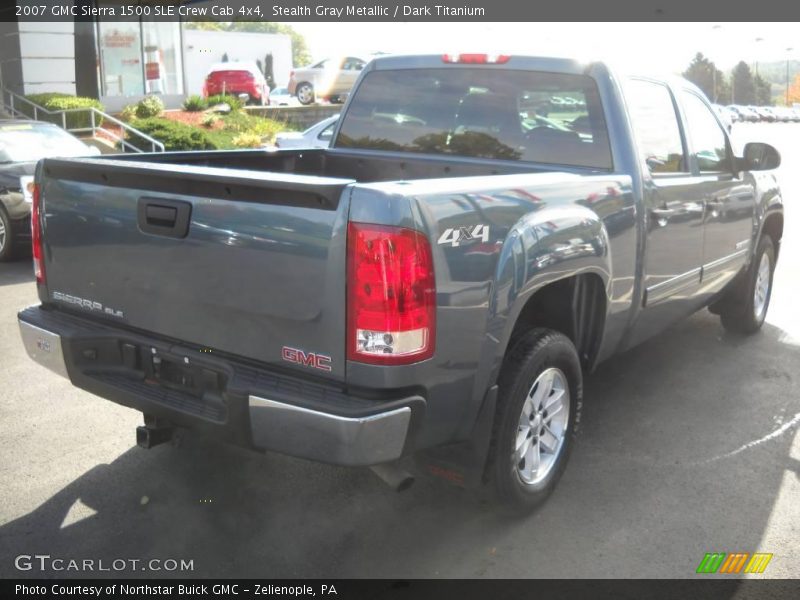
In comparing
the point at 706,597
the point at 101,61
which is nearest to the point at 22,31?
the point at 101,61

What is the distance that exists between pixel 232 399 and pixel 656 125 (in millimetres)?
2977

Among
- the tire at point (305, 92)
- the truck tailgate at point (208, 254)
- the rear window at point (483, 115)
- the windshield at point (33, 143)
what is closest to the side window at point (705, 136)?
the rear window at point (483, 115)

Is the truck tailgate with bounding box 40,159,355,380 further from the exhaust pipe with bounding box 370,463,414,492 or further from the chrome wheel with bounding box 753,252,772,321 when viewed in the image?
the chrome wheel with bounding box 753,252,772,321

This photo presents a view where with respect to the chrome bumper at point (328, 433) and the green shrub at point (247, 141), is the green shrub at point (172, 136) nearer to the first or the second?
the green shrub at point (247, 141)

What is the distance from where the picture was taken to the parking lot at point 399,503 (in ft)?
11.6

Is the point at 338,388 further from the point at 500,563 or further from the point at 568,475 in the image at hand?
the point at 568,475

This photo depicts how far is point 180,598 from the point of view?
10.7 feet

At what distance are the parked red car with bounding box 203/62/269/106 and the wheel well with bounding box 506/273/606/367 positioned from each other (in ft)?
94.5

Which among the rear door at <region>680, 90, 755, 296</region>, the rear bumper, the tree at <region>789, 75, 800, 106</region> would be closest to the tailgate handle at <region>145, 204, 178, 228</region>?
the rear bumper

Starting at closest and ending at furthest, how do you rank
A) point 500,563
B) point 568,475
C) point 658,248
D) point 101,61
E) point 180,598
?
point 180,598, point 500,563, point 568,475, point 658,248, point 101,61

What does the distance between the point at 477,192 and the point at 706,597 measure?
1.76 metres

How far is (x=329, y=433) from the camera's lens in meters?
2.95

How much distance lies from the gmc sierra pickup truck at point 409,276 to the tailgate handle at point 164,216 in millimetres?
12

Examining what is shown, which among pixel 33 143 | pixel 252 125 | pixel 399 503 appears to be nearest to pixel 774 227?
pixel 399 503
